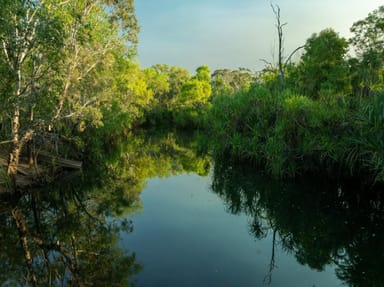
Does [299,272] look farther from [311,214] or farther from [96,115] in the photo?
[96,115]

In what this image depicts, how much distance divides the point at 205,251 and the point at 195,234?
1235 mm

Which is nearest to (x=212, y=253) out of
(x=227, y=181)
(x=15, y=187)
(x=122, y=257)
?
(x=122, y=257)

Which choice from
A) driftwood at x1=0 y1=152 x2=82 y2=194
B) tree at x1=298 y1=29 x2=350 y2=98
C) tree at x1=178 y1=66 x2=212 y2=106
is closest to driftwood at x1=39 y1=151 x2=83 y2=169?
driftwood at x1=0 y1=152 x2=82 y2=194

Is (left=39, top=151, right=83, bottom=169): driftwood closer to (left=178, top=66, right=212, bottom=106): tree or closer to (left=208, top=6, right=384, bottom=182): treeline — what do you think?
(left=208, top=6, right=384, bottom=182): treeline

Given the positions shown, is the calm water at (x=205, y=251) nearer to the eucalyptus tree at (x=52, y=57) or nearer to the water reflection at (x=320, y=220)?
the water reflection at (x=320, y=220)

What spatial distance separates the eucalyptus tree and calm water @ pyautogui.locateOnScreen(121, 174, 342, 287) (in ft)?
19.6

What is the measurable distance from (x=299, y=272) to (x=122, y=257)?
440 cm

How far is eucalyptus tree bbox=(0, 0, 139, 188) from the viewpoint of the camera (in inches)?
360

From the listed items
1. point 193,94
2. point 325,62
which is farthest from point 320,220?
point 193,94

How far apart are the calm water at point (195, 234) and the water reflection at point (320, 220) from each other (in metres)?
0.03

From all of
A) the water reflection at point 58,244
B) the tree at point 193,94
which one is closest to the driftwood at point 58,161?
the water reflection at point 58,244

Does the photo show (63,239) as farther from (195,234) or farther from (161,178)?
(161,178)

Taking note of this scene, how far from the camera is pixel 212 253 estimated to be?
7.96m

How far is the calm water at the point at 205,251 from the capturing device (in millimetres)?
6668
